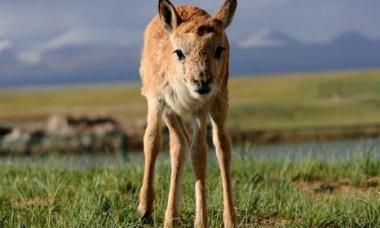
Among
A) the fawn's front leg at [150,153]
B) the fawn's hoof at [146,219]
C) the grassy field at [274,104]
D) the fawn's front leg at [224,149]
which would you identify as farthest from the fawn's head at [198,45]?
the grassy field at [274,104]

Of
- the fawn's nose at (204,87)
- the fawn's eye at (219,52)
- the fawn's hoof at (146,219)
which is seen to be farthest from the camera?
the fawn's hoof at (146,219)

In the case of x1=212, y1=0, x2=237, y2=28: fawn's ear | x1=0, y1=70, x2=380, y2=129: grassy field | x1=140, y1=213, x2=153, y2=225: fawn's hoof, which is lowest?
x1=0, y1=70, x2=380, y2=129: grassy field

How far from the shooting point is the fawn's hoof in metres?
8.55

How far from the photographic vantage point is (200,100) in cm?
783

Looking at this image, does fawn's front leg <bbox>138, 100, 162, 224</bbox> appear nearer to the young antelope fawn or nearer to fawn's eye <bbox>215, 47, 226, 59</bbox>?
the young antelope fawn

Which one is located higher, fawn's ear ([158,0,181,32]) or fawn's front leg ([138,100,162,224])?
fawn's ear ([158,0,181,32])

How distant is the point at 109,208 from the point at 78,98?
474ft

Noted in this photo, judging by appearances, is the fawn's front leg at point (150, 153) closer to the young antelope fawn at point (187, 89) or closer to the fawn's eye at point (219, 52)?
the young antelope fawn at point (187, 89)

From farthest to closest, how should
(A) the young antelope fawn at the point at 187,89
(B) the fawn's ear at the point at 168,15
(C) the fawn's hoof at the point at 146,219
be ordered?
(C) the fawn's hoof at the point at 146,219, (B) the fawn's ear at the point at 168,15, (A) the young antelope fawn at the point at 187,89

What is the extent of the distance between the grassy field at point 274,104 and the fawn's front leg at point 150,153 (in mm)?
43288

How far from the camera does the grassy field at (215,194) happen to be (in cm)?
823

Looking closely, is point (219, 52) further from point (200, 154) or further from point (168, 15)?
point (200, 154)

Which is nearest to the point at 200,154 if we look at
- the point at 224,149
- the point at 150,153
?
the point at 224,149

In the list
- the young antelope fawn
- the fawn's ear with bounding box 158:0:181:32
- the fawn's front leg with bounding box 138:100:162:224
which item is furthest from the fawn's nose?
the fawn's front leg with bounding box 138:100:162:224
